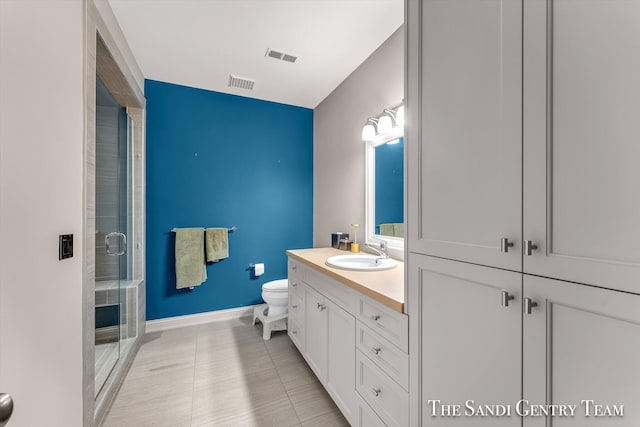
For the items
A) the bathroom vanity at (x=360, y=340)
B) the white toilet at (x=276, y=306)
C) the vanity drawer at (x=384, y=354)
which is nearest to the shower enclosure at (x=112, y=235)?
the white toilet at (x=276, y=306)

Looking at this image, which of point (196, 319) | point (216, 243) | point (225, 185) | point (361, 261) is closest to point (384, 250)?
point (361, 261)

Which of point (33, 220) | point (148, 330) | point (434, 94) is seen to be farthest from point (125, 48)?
point (148, 330)

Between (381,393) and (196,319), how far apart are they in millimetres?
2308

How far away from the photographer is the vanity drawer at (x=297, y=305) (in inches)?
84.1

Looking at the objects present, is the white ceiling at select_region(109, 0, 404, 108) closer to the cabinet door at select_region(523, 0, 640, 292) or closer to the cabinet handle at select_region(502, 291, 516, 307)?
the cabinet door at select_region(523, 0, 640, 292)

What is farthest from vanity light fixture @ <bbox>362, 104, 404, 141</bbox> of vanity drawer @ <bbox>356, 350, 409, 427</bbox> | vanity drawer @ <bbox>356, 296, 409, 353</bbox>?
vanity drawer @ <bbox>356, 350, 409, 427</bbox>

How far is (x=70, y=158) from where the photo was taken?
1.17m

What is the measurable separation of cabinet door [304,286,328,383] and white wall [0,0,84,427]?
121 centimetres

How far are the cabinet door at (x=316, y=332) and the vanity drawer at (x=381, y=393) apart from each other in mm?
401

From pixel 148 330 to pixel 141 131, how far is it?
1934mm

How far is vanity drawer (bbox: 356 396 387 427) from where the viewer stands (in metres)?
1.24

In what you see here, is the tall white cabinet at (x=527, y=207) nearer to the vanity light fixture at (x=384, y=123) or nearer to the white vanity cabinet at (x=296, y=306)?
the vanity light fixture at (x=384, y=123)

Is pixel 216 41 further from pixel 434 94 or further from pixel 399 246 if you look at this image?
pixel 399 246

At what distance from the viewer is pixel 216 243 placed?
2881mm
